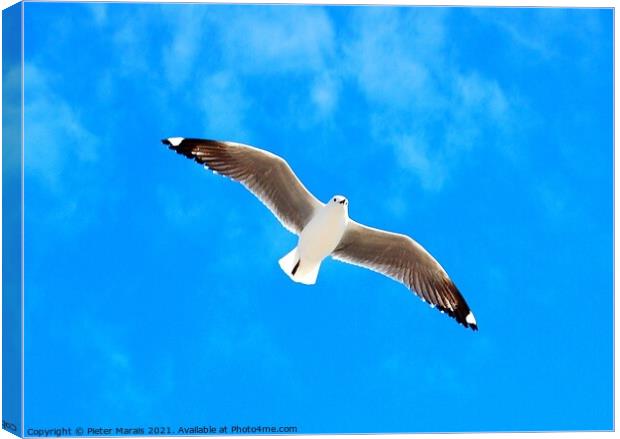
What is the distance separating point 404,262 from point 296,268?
56 centimetres

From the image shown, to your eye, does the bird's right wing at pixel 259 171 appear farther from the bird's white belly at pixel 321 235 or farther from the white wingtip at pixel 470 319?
the white wingtip at pixel 470 319

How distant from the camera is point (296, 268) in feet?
18.2

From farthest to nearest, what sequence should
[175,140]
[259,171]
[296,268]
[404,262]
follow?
[404,262], [296,268], [259,171], [175,140]

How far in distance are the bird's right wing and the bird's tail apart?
0.13 metres

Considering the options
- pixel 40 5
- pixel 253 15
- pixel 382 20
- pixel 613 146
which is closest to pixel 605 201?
pixel 613 146

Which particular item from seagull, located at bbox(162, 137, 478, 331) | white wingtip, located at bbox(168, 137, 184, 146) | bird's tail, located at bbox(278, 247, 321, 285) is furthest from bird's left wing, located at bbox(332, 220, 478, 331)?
white wingtip, located at bbox(168, 137, 184, 146)

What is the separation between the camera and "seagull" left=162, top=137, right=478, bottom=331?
5344 millimetres

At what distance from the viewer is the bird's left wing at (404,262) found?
5.58 m

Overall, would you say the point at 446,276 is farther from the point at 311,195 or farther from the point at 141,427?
the point at 141,427

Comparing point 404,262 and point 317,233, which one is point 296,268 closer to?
point 317,233

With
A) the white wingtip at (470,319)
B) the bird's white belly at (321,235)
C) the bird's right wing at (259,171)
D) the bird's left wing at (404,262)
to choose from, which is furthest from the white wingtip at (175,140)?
the white wingtip at (470,319)

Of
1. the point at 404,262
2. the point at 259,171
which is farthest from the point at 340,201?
the point at 404,262

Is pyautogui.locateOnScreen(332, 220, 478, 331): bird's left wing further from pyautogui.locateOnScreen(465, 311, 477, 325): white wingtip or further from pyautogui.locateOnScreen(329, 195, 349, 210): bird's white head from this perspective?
pyautogui.locateOnScreen(329, 195, 349, 210): bird's white head

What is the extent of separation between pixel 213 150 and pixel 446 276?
1.32m
